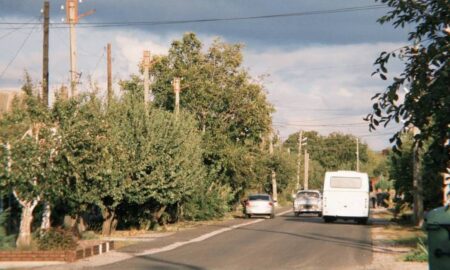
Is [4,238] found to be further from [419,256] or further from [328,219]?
[328,219]

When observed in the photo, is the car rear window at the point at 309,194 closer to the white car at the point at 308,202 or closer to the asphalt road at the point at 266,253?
the white car at the point at 308,202

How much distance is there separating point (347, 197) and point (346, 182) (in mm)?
994

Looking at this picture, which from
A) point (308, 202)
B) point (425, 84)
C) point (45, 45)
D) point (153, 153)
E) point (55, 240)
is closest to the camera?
point (425, 84)

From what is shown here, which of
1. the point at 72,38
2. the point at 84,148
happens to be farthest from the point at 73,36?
the point at 84,148

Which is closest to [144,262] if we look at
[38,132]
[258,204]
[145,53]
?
[38,132]

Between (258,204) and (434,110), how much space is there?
135 ft

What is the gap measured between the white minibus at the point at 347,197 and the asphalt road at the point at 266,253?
898cm

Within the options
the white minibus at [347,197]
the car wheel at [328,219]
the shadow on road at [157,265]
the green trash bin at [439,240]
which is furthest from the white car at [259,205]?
the green trash bin at [439,240]

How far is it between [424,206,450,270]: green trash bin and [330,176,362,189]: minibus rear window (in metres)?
32.1

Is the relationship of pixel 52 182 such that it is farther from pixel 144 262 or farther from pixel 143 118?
pixel 143 118

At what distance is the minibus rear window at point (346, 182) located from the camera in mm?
40875

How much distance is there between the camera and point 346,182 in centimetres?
4106

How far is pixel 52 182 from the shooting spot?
20609mm

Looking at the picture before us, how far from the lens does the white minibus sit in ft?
132
